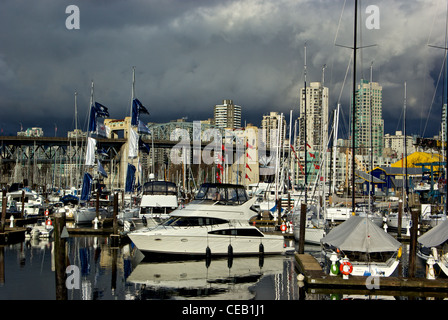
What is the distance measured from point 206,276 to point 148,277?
2.99 metres

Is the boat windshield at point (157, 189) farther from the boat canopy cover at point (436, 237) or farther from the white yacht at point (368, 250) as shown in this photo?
the boat canopy cover at point (436, 237)

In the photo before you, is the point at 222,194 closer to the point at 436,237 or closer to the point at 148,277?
the point at 148,277

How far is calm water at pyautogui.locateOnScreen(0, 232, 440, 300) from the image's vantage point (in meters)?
22.4

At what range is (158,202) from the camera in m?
44.0

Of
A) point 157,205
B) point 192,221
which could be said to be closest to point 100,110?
point 157,205

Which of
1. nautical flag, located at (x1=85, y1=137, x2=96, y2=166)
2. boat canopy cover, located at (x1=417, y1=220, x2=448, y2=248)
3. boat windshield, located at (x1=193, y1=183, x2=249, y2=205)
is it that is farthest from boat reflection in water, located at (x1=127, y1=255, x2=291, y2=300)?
nautical flag, located at (x1=85, y1=137, x2=96, y2=166)

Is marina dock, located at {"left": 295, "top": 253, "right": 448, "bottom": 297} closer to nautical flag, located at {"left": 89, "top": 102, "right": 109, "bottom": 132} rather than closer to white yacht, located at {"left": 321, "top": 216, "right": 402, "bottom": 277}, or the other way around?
white yacht, located at {"left": 321, "top": 216, "right": 402, "bottom": 277}

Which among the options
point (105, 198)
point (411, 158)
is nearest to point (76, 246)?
point (105, 198)

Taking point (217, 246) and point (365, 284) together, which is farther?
point (217, 246)

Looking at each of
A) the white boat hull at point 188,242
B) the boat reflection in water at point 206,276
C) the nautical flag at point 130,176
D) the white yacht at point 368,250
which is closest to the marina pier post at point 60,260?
the boat reflection in water at point 206,276

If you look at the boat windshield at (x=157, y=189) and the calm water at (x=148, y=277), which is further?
the boat windshield at (x=157, y=189)

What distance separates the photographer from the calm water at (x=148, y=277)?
73.6ft
